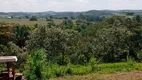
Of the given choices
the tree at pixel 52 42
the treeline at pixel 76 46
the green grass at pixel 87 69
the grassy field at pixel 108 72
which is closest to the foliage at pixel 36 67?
the green grass at pixel 87 69

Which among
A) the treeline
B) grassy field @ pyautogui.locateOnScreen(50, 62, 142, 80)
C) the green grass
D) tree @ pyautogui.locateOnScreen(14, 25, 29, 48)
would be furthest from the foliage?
tree @ pyautogui.locateOnScreen(14, 25, 29, 48)

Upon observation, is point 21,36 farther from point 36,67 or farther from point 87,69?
point 36,67

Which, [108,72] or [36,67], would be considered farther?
[108,72]

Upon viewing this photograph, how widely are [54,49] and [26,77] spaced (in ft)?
35.8

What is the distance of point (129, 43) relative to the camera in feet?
116

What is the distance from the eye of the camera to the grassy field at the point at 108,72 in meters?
22.1

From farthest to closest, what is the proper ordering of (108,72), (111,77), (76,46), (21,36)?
(21,36)
(76,46)
(108,72)
(111,77)

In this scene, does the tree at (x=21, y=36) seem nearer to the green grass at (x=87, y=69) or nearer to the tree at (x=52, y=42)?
the tree at (x=52, y=42)

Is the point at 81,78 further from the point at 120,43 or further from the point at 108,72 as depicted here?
the point at 120,43

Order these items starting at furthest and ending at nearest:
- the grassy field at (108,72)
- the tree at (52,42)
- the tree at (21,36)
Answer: the tree at (21,36)
the tree at (52,42)
the grassy field at (108,72)

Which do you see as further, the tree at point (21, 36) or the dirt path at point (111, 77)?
the tree at point (21, 36)

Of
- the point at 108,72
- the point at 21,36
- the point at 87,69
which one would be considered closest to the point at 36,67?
the point at 87,69

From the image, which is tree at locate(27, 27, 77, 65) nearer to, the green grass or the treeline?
the treeline

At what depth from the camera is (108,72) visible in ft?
79.9
